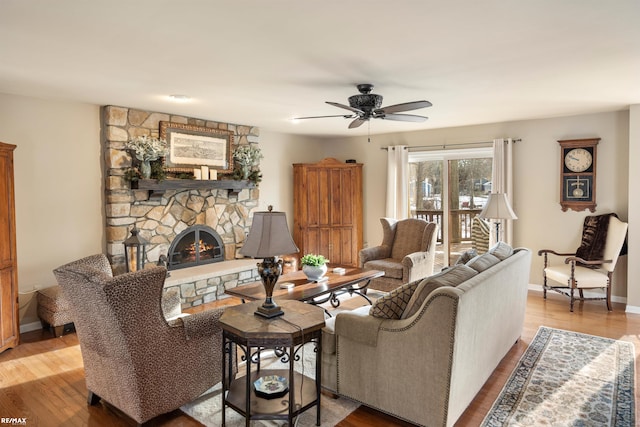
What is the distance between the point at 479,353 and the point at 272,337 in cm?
146

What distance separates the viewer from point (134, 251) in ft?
16.3

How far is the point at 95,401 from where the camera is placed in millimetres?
2895

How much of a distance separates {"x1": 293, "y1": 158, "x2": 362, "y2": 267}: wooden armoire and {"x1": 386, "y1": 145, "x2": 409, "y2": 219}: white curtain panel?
1.80 feet

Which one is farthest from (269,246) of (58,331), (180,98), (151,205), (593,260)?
(593,260)

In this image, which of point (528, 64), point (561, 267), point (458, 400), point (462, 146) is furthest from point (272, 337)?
point (462, 146)

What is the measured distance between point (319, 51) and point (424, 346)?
213cm

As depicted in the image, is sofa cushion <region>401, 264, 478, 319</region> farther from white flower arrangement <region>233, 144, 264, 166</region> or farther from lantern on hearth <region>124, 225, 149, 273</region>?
white flower arrangement <region>233, 144, 264, 166</region>

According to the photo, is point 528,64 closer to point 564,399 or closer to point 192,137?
point 564,399

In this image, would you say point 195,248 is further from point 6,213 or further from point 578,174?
point 578,174

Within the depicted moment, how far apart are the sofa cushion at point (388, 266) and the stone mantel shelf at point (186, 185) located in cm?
223

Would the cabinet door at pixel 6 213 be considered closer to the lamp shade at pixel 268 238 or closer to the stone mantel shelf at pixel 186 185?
the stone mantel shelf at pixel 186 185

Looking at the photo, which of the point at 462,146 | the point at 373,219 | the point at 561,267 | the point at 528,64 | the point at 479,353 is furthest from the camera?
the point at 373,219

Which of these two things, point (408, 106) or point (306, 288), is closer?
point (408, 106)

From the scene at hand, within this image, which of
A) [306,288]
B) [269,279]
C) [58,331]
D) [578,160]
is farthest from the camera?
[578,160]
